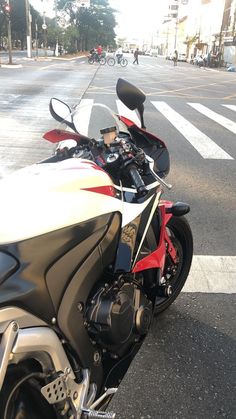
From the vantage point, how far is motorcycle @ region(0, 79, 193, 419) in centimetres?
152

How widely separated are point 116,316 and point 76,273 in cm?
29

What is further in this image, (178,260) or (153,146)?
(178,260)

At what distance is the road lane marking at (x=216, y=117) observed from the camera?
1102cm

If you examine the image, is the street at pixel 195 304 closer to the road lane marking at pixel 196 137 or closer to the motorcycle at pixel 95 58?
the road lane marking at pixel 196 137

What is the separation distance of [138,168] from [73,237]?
0.80m

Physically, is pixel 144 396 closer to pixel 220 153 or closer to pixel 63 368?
pixel 63 368

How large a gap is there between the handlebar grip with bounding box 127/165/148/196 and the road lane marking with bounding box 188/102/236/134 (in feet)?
27.5

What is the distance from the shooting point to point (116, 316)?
195cm

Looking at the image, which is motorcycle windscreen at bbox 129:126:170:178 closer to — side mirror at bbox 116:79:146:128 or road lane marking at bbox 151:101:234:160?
side mirror at bbox 116:79:146:128

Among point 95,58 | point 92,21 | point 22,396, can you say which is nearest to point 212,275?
point 22,396

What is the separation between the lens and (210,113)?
43.1 ft

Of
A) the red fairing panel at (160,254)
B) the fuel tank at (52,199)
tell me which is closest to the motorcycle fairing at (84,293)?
the fuel tank at (52,199)

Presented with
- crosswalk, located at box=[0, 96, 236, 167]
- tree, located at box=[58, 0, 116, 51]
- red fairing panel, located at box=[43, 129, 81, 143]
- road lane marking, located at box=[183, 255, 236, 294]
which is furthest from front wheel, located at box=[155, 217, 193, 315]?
tree, located at box=[58, 0, 116, 51]

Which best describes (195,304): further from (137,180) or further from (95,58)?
(95,58)
